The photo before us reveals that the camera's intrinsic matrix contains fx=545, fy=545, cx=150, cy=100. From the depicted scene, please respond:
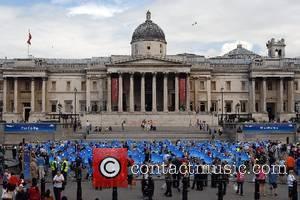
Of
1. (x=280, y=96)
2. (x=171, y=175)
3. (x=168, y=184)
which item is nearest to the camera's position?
(x=168, y=184)

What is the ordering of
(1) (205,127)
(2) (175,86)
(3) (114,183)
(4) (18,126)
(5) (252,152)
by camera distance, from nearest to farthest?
(3) (114,183) → (5) (252,152) → (4) (18,126) → (1) (205,127) → (2) (175,86)

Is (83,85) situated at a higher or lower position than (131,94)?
higher

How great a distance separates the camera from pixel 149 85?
92.5 m

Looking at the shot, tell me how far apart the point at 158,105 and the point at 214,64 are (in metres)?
13.0

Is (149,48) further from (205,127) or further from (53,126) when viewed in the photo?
(53,126)

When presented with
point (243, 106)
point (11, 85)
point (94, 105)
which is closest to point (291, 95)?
point (243, 106)

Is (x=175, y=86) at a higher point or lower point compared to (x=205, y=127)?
higher

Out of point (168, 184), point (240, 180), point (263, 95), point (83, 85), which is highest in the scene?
point (83, 85)

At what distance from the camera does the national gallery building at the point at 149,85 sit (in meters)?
88.8

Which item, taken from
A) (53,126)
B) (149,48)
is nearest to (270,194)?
(53,126)

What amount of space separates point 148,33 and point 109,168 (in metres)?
81.5

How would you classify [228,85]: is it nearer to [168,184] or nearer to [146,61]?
[146,61]

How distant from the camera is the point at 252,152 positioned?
3869cm

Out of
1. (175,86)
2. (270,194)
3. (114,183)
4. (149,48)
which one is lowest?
(270,194)
